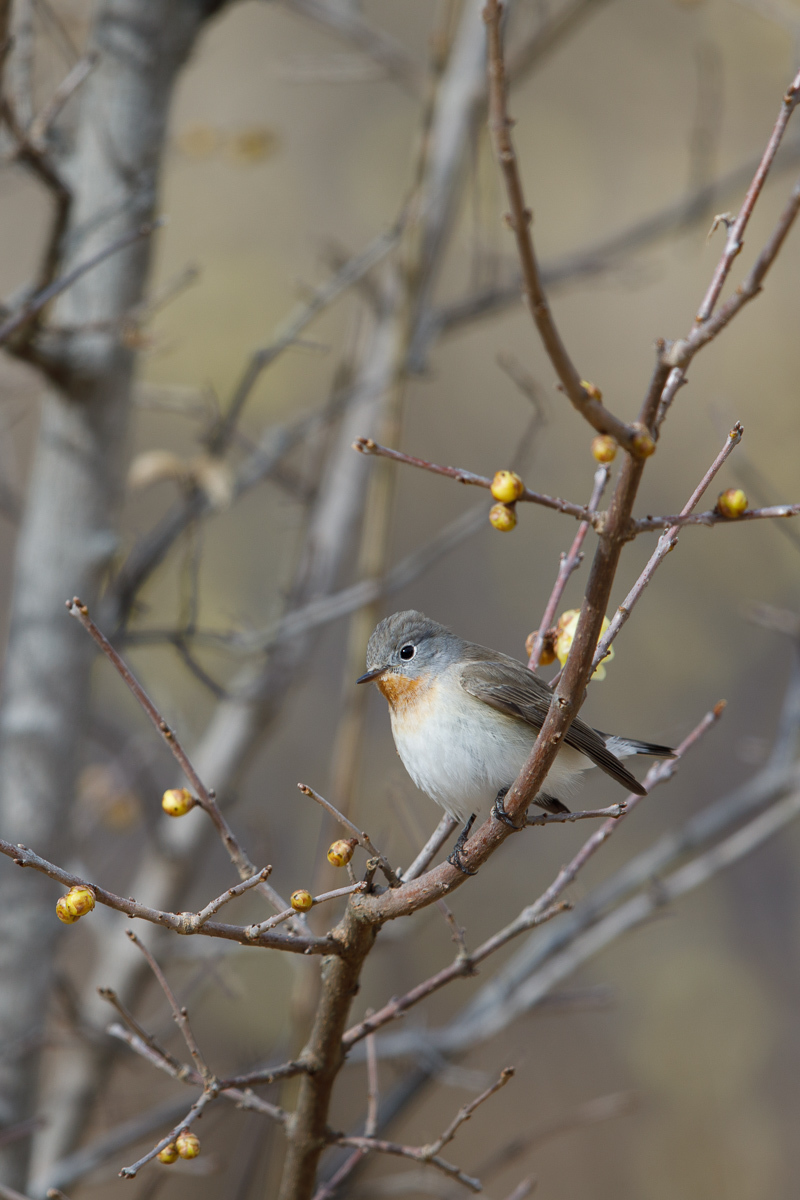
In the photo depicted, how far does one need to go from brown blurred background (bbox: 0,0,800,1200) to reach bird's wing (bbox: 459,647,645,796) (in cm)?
264

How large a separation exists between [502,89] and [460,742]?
1367 millimetres

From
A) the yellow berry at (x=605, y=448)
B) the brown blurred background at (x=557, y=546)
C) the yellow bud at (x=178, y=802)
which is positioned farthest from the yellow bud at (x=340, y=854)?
the brown blurred background at (x=557, y=546)

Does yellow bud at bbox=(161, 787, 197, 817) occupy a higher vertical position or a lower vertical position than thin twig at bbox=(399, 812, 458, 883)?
higher

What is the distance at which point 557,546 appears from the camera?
5418mm

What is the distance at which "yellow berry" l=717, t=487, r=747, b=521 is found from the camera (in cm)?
85

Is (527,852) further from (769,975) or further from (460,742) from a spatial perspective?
(460,742)

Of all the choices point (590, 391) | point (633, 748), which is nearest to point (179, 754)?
point (590, 391)

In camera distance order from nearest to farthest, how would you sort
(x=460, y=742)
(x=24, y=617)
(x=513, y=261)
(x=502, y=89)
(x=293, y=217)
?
(x=502, y=89)
(x=460, y=742)
(x=24, y=617)
(x=513, y=261)
(x=293, y=217)

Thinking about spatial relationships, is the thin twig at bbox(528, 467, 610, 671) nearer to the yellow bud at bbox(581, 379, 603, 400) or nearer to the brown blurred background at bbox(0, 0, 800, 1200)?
the yellow bud at bbox(581, 379, 603, 400)

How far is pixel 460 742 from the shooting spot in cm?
188

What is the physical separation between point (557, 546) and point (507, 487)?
15.3ft

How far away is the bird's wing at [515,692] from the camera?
5.91 feet

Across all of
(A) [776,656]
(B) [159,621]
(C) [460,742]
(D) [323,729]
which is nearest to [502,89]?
(C) [460,742]

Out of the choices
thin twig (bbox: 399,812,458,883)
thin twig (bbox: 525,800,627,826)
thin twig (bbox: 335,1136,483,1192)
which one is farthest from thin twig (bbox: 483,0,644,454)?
thin twig (bbox: 335,1136,483,1192)
